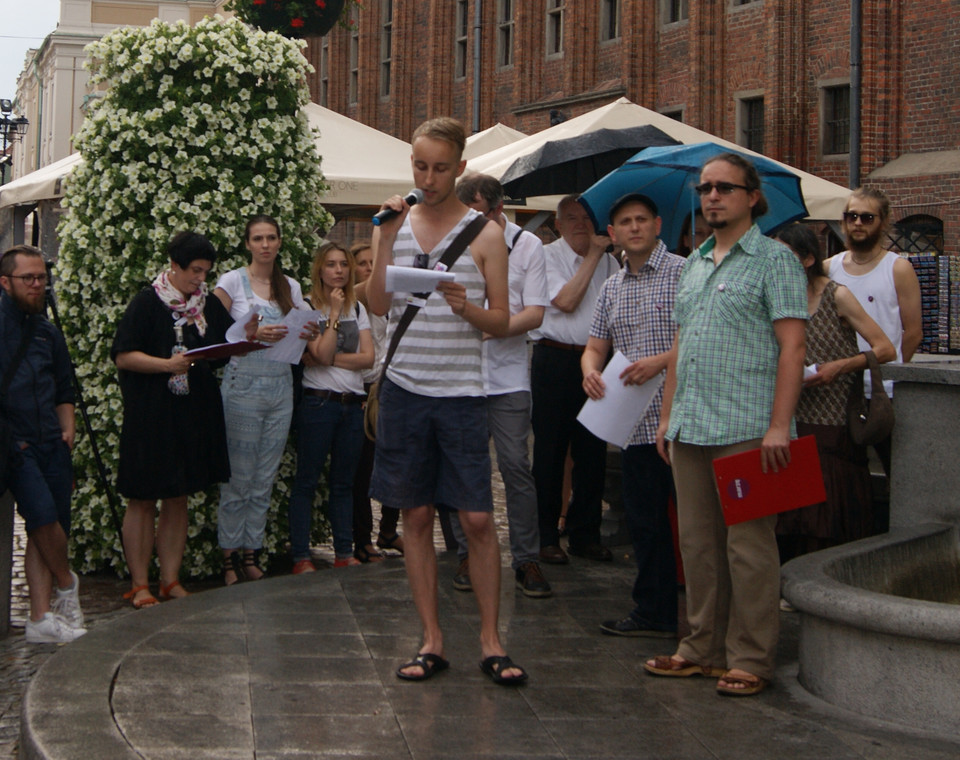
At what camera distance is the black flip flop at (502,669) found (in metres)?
5.34

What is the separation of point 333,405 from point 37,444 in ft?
6.24

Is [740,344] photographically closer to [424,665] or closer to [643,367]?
[643,367]

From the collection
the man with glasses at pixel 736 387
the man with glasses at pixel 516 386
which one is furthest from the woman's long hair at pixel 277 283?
the man with glasses at pixel 736 387

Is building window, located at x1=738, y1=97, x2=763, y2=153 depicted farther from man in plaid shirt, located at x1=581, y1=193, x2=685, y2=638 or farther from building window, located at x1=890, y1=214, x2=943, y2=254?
man in plaid shirt, located at x1=581, y1=193, x2=685, y2=638

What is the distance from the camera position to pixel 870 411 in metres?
6.30

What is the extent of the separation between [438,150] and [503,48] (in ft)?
102

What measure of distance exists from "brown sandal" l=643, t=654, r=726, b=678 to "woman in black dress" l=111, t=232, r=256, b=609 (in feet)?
9.63

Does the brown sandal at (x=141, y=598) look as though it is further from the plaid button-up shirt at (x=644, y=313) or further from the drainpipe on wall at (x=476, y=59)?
the drainpipe on wall at (x=476, y=59)

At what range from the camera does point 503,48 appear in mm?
35500

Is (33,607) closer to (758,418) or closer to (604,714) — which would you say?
(604,714)

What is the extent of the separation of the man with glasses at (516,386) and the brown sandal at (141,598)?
1759 mm

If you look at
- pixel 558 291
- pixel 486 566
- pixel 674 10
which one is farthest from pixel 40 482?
pixel 674 10

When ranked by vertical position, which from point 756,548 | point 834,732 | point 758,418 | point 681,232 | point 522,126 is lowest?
point 834,732

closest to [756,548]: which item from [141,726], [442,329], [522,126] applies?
[442,329]
